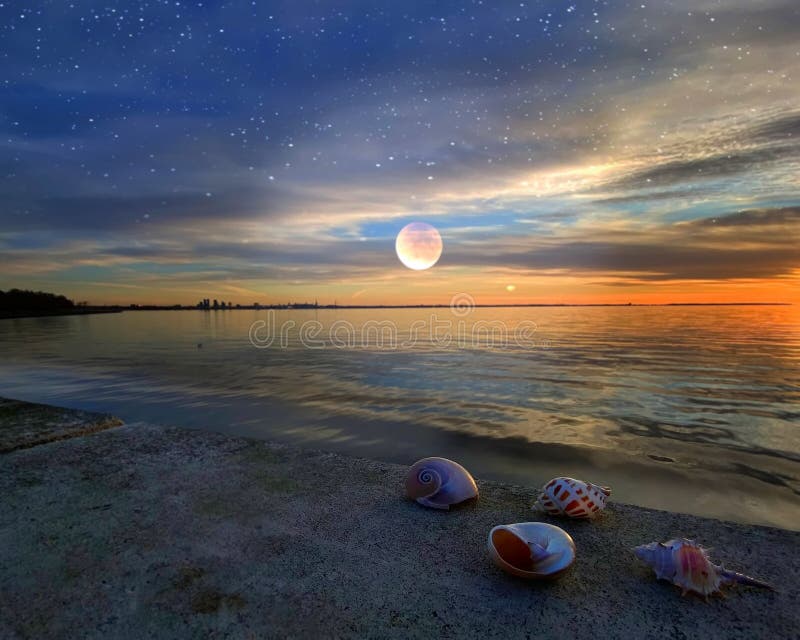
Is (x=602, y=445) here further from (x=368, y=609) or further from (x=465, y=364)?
(x=465, y=364)

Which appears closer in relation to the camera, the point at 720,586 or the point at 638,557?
the point at 720,586

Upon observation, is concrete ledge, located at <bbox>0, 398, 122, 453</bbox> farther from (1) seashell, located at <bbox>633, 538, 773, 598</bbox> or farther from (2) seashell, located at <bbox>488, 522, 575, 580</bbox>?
(1) seashell, located at <bbox>633, 538, 773, 598</bbox>

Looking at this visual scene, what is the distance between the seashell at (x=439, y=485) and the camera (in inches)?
151

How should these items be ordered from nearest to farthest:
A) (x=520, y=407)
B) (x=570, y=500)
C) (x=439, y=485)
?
1. (x=570, y=500)
2. (x=439, y=485)
3. (x=520, y=407)

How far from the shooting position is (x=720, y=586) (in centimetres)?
275

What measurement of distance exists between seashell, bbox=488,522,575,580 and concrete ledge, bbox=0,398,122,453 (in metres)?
5.36

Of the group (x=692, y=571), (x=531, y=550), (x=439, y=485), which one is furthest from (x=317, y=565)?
(x=692, y=571)

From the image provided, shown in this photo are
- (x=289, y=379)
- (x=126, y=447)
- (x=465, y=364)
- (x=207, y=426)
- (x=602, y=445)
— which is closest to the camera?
(x=126, y=447)

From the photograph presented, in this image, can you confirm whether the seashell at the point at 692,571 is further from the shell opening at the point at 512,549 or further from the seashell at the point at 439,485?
the seashell at the point at 439,485

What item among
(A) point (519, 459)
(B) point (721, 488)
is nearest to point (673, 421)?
(B) point (721, 488)

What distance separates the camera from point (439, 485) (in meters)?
3.87

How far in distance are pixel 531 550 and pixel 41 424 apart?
6211 millimetres

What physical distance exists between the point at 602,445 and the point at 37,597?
7.58 meters

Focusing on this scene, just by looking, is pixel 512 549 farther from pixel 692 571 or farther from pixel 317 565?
pixel 317 565
